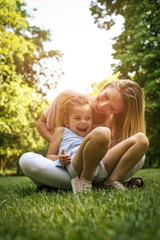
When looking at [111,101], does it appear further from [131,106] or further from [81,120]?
[81,120]

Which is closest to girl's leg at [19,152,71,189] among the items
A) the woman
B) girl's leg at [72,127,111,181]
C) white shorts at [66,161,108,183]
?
the woman

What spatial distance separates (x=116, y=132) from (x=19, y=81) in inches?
323

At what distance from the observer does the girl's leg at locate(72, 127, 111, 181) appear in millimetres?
1979

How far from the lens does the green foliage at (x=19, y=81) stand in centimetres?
929

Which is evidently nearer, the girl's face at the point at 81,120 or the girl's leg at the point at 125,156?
the girl's leg at the point at 125,156

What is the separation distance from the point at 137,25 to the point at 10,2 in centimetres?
568

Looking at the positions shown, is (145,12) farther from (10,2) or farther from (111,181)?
(111,181)

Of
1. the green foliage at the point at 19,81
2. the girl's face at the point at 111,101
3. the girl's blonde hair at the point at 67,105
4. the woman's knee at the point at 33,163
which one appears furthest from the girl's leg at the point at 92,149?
the green foliage at the point at 19,81

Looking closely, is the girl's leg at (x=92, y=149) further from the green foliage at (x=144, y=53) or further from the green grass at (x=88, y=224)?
the green foliage at (x=144, y=53)

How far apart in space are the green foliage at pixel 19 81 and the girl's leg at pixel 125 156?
6626 millimetres

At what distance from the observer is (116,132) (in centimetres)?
296

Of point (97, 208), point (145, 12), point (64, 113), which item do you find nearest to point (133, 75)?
point (145, 12)

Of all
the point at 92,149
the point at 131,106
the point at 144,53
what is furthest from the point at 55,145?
the point at 144,53

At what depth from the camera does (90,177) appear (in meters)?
2.21
